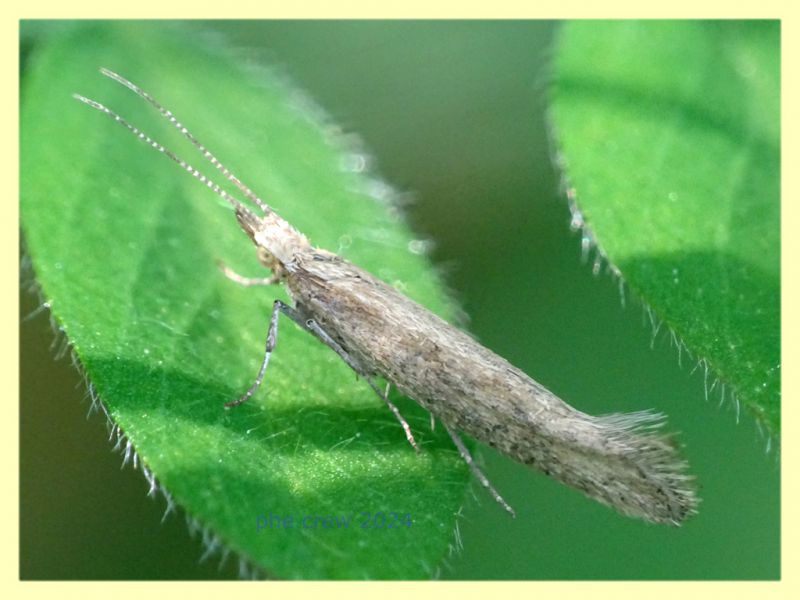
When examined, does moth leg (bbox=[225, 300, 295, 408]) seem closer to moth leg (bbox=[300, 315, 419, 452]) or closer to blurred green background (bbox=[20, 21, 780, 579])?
moth leg (bbox=[300, 315, 419, 452])

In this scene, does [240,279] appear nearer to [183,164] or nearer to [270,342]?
[270,342]

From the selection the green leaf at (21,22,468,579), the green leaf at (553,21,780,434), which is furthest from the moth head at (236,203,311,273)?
the green leaf at (553,21,780,434)

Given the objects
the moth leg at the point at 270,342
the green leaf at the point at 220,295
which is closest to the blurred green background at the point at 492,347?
the green leaf at the point at 220,295

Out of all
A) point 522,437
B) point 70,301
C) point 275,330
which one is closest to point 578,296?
point 522,437

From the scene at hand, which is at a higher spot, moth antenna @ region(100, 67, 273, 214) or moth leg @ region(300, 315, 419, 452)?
moth antenna @ region(100, 67, 273, 214)

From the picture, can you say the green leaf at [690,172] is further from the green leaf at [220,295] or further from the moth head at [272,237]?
the moth head at [272,237]

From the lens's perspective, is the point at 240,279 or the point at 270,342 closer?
the point at 270,342

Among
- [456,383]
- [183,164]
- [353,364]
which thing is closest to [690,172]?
[456,383]
